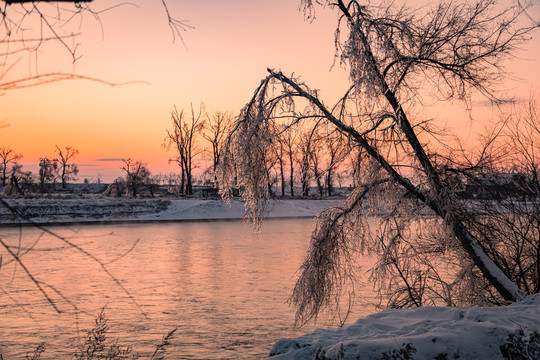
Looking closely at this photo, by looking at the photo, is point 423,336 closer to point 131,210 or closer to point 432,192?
point 432,192

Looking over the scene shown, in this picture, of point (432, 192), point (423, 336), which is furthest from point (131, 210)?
point (423, 336)

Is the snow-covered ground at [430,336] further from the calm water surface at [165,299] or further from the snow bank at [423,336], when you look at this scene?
the calm water surface at [165,299]

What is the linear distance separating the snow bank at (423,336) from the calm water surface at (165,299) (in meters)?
2.75

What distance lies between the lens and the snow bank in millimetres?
5473

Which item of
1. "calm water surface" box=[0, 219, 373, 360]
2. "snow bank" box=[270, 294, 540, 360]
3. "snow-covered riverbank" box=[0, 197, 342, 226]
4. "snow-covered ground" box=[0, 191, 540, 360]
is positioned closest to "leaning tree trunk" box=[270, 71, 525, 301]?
"snow-covered ground" box=[0, 191, 540, 360]

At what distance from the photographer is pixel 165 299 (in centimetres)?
1380

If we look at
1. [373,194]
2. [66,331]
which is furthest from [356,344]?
[66,331]

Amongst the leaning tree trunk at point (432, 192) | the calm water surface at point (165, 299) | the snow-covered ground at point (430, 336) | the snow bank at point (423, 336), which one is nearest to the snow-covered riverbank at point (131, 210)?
the calm water surface at point (165, 299)

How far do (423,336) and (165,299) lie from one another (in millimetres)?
9475

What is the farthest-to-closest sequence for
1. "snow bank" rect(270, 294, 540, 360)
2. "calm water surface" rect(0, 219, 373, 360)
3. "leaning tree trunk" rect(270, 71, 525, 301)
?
1. "calm water surface" rect(0, 219, 373, 360)
2. "leaning tree trunk" rect(270, 71, 525, 301)
3. "snow bank" rect(270, 294, 540, 360)

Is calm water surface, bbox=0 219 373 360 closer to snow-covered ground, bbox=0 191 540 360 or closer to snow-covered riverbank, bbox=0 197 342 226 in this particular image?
snow-covered ground, bbox=0 191 540 360

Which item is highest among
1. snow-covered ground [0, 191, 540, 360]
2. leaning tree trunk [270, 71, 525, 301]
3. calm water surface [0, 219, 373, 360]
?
leaning tree trunk [270, 71, 525, 301]

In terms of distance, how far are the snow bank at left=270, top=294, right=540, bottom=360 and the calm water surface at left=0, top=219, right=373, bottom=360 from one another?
275cm

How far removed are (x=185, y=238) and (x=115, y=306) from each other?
16773mm
